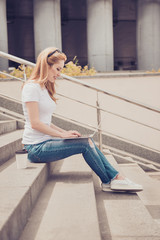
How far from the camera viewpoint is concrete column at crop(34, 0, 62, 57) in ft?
29.0

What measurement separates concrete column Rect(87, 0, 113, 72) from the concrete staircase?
679 cm

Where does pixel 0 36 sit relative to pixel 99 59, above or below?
above

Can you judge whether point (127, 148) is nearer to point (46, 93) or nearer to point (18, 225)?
point (46, 93)

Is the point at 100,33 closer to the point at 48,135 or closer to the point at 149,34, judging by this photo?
the point at 149,34

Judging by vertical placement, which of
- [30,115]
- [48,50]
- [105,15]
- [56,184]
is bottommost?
[56,184]

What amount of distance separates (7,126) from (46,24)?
6253 mm

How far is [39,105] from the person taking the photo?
2.25 m

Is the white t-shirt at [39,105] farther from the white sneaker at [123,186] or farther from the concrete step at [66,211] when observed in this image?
the white sneaker at [123,186]

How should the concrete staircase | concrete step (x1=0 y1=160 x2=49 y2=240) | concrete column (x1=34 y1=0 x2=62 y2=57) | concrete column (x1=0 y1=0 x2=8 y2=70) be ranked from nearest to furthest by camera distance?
concrete step (x1=0 y1=160 x2=49 y2=240) < the concrete staircase < concrete column (x1=0 y1=0 x2=8 y2=70) < concrete column (x1=34 y1=0 x2=62 y2=57)

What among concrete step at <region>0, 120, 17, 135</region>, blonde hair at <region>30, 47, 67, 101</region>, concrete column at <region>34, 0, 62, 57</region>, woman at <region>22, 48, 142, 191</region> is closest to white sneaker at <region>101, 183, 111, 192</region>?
woman at <region>22, 48, 142, 191</region>

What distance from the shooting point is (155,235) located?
1.64 metres

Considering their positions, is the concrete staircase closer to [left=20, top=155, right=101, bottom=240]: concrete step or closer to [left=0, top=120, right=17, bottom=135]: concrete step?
[left=20, top=155, right=101, bottom=240]: concrete step

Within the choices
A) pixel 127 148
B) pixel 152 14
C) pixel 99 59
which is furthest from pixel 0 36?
pixel 127 148

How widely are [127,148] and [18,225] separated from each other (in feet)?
10.1
